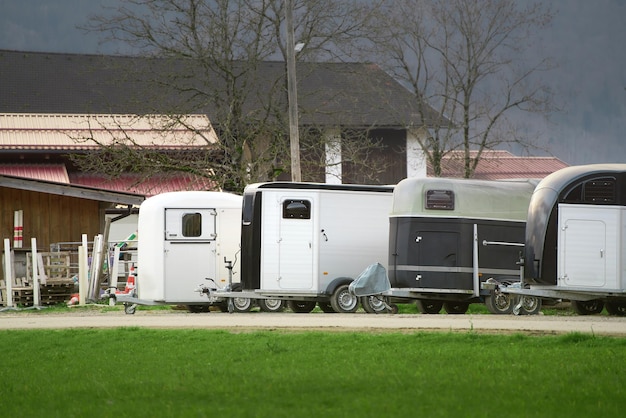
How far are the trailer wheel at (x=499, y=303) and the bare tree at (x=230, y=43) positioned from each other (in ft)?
45.3

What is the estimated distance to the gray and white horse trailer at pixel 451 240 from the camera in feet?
77.5

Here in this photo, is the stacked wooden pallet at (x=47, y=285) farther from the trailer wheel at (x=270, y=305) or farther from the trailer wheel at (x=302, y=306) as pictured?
the trailer wheel at (x=302, y=306)

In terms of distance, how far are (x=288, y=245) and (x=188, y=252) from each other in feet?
8.12

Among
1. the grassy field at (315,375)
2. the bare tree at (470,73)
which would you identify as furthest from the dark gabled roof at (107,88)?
the grassy field at (315,375)

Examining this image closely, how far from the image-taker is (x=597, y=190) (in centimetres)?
2223

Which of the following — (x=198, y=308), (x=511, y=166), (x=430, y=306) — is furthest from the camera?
(x=511, y=166)

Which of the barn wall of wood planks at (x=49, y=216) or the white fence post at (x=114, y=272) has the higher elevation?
the barn wall of wood planks at (x=49, y=216)

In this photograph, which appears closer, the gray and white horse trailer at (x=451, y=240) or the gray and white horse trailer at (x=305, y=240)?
the gray and white horse trailer at (x=451, y=240)

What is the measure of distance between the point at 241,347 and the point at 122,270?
57.5 ft

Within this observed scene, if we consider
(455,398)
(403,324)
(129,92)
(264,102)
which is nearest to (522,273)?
(403,324)

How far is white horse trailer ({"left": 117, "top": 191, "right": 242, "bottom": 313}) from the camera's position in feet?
83.9

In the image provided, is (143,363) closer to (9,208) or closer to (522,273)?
(522,273)

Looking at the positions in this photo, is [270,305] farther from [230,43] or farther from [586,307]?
[230,43]

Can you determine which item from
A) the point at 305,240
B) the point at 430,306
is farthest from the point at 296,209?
the point at 430,306
